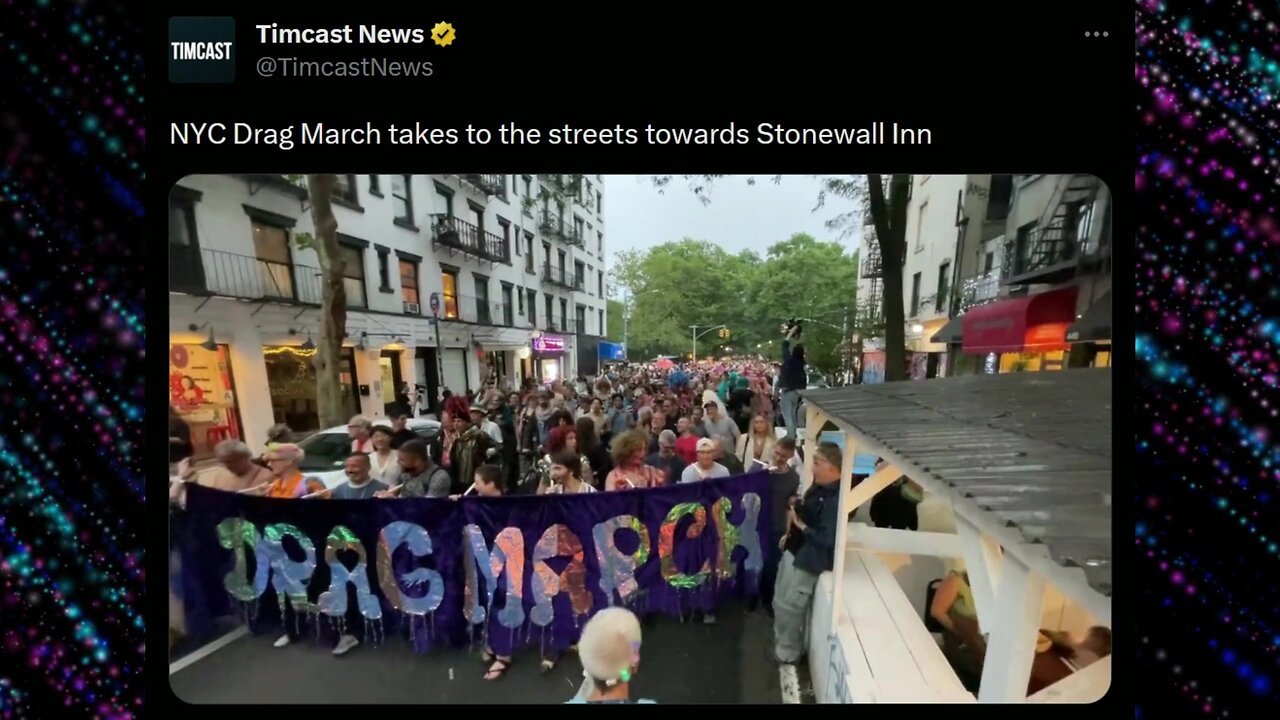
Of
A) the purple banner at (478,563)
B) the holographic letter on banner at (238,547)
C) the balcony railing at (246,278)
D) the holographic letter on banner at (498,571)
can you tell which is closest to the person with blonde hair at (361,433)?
the purple banner at (478,563)

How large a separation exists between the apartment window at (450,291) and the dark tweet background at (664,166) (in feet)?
2.68

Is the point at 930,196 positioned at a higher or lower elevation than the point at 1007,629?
higher

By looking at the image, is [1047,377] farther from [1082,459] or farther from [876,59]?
[876,59]

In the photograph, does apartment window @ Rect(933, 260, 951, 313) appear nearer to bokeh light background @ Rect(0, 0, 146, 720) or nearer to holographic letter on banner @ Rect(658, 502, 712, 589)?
holographic letter on banner @ Rect(658, 502, 712, 589)

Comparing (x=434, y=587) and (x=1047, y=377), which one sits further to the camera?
(x=434, y=587)

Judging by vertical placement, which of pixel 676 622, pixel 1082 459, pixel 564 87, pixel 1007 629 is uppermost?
pixel 564 87

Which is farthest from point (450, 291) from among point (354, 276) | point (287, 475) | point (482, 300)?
point (287, 475)

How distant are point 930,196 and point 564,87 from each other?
43.7 inches

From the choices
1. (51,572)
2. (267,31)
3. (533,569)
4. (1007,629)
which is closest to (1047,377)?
(1007,629)

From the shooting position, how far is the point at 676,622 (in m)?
2.09

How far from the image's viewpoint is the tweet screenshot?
1.01 meters

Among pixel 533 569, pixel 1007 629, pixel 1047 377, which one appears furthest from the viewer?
pixel 533 569

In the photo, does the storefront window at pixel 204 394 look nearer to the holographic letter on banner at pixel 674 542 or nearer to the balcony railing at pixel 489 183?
the balcony railing at pixel 489 183

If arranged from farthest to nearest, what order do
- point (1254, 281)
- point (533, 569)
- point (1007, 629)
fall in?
1. point (533, 569)
2. point (1007, 629)
3. point (1254, 281)
